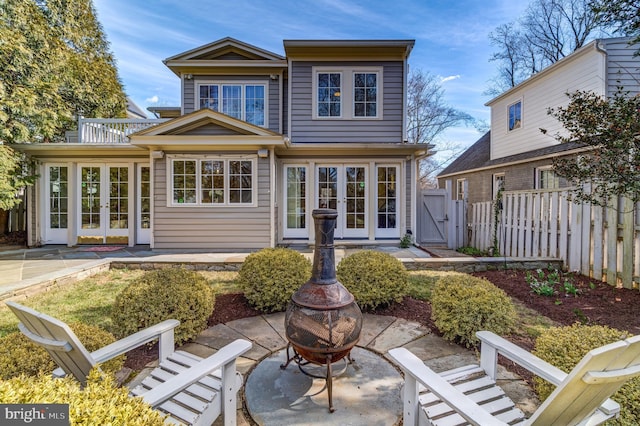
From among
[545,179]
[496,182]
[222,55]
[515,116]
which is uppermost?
[222,55]

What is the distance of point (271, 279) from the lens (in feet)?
12.6

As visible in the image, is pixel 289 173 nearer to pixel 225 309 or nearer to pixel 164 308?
pixel 225 309

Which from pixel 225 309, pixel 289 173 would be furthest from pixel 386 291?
pixel 289 173

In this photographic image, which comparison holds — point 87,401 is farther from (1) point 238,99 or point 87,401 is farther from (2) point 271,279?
(1) point 238,99

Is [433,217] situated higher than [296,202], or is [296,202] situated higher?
[296,202]

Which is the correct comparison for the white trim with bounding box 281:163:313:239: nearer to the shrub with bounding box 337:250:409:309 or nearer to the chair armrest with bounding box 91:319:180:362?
the shrub with bounding box 337:250:409:309

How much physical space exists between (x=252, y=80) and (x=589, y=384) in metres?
10.2

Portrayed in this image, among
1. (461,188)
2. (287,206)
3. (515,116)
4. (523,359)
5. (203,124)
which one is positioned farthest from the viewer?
(461,188)

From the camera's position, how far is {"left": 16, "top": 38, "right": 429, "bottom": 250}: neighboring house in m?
7.98

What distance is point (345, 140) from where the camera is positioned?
30.0 feet

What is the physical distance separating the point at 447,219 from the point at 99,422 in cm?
971

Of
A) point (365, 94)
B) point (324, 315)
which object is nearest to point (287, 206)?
point (365, 94)

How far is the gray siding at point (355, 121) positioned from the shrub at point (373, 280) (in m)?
5.82

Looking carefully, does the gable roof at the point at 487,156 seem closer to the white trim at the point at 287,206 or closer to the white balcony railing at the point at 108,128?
the white trim at the point at 287,206
